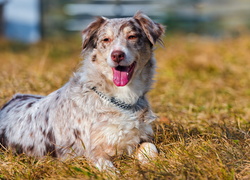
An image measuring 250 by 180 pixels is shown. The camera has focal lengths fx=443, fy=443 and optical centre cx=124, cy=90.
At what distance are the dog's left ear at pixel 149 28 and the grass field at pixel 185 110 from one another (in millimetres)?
963

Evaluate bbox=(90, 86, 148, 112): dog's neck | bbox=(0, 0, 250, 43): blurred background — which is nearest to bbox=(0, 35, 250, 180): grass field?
bbox=(90, 86, 148, 112): dog's neck

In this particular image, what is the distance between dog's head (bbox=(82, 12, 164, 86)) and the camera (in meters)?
4.22

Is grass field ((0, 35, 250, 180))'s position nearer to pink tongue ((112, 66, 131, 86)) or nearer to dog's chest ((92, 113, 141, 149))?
dog's chest ((92, 113, 141, 149))

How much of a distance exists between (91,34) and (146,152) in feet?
4.41

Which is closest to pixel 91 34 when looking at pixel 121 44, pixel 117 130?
pixel 121 44

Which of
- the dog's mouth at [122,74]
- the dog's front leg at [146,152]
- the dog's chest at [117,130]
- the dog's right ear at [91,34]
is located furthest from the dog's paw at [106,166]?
the dog's right ear at [91,34]

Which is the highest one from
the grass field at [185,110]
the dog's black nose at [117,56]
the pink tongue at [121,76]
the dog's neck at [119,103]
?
the dog's black nose at [117,56]

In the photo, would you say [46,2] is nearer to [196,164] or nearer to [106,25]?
[106,25]

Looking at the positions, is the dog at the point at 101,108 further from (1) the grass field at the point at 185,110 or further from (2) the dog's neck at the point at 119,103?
(1) the grass field at the point at 185,110

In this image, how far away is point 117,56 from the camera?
163 inches

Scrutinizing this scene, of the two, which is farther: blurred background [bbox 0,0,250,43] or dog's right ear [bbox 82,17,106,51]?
blurred background [bbox 0,0,250,43]

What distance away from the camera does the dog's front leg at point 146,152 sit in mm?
3969

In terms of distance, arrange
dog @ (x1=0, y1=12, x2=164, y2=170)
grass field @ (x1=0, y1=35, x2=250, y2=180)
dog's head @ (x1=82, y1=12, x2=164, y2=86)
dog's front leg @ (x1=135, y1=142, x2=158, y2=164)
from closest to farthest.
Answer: grass field @ (x1=0, y1=35, x2=250, y2=180), dog's front leg @ (x1=135, y1=142, x2=158, y2=164), dog @ (x1=0, y1=12, x2=164, y2=170), dog's head @ (x1=82, y1=12, x2=164, y2=86)

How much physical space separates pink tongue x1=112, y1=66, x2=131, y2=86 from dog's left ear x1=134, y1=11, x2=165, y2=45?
1.40ft
